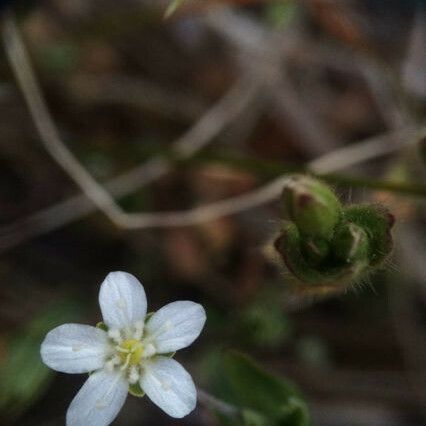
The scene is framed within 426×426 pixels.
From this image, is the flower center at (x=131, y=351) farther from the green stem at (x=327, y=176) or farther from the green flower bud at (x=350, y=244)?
the green stem at (x=327, y=176)

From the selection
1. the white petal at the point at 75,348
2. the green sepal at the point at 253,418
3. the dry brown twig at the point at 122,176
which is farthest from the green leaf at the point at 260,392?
the dry brown twig at the point at 122,176

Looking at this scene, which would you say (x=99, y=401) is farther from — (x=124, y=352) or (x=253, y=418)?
(x=253, y=418)

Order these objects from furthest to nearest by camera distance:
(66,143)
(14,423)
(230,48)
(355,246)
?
(230,48) < (66,143) < (14,423) < (355,246)

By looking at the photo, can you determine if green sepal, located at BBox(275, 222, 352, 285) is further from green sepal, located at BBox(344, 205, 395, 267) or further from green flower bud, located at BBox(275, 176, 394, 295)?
green sepal, located at BBox(344, 205, 395, 267)

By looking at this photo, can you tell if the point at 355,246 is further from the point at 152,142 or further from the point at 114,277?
the point at 152,142

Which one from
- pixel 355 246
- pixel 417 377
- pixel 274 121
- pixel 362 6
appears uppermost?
pixel 362 6

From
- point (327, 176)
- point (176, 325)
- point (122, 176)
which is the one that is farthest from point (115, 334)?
point (122, 176)

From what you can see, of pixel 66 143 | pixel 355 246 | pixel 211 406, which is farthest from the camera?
pixel 66 143

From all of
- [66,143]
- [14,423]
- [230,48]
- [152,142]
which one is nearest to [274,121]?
[230,48]
